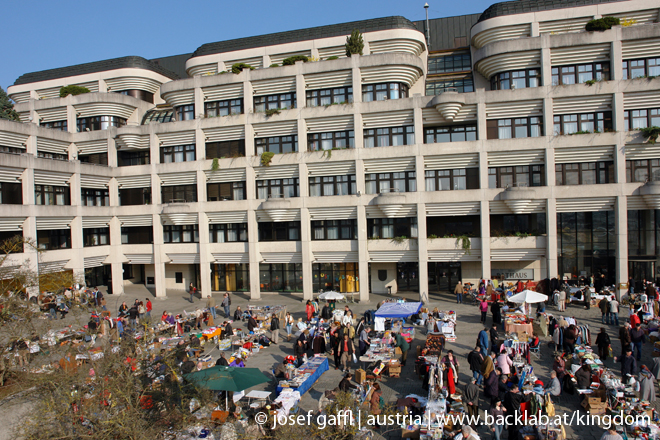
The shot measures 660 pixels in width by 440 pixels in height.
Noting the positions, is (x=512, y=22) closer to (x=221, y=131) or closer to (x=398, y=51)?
(x=398, y=51)

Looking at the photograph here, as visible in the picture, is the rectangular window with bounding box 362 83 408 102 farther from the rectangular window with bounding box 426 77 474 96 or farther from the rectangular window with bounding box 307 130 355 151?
the rectangular window with bounding box 426 77 474 96

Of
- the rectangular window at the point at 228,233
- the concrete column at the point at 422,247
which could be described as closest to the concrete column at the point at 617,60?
the concrete column at the point at 422,247

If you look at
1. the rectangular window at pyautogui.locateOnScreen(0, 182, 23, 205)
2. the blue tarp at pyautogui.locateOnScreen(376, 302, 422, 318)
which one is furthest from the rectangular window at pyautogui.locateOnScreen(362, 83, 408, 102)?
the rectangular window at pyautogui.locateOnScreen(0, 182, 23, 205)

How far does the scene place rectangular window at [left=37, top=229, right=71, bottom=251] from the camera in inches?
1283

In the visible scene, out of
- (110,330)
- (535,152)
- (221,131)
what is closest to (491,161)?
(535,152)

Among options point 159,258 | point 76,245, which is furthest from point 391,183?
point 76,245

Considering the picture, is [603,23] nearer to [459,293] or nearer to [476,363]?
[459,293]

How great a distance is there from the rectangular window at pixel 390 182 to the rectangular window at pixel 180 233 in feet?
50.8

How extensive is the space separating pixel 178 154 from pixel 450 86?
23.0 m

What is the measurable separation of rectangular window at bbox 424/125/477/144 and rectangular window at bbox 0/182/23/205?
3014 centimetres

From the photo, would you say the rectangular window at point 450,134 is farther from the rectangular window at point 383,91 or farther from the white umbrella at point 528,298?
the white umbrella at point 528,298

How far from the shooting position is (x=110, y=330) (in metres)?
21.3

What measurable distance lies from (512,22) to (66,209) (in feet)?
120

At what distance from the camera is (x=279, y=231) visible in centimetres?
3459
